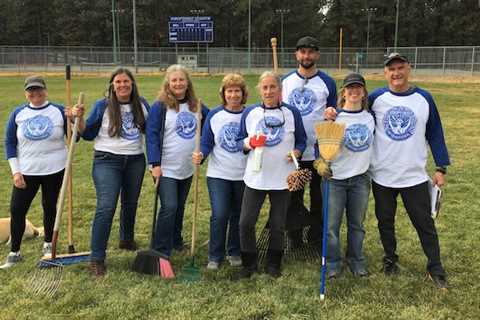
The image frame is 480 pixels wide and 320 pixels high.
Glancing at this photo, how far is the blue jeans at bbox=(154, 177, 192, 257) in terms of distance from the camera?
4.85m

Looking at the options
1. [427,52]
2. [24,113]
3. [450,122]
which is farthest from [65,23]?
[24,113]

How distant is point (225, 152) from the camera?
15.6 ft

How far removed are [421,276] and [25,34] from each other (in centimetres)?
8123

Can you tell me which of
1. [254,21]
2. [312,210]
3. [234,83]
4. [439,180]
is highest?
[254,21]

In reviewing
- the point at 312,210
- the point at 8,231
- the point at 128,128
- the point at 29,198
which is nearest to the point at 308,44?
the point at 312,210

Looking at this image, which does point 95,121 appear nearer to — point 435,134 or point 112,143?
point 112,143

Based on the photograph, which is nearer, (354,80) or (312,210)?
(354,80)

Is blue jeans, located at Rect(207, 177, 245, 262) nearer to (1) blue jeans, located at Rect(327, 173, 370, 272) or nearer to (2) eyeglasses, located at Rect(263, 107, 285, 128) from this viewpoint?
(2) eyeglasses, located at Rect(263, 107, 285, 128)

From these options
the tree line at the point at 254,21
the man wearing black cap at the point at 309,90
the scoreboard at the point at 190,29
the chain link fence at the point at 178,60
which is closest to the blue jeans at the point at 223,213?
the man wearing black cap at the point at 309,90

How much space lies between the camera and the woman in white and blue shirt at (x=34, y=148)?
489 centimetres

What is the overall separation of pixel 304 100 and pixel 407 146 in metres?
1.08

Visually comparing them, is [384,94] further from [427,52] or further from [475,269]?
[427,52]

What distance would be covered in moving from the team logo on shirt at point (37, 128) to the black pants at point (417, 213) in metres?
3.21

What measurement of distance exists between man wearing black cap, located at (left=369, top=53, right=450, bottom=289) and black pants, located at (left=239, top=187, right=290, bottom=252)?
2.90ft
